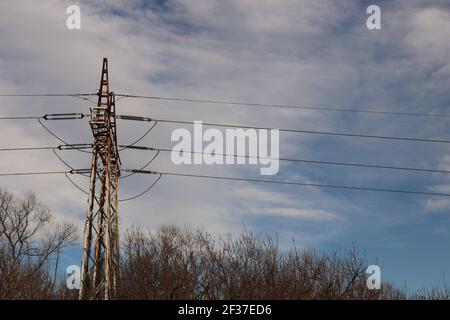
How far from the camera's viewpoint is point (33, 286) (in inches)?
652
